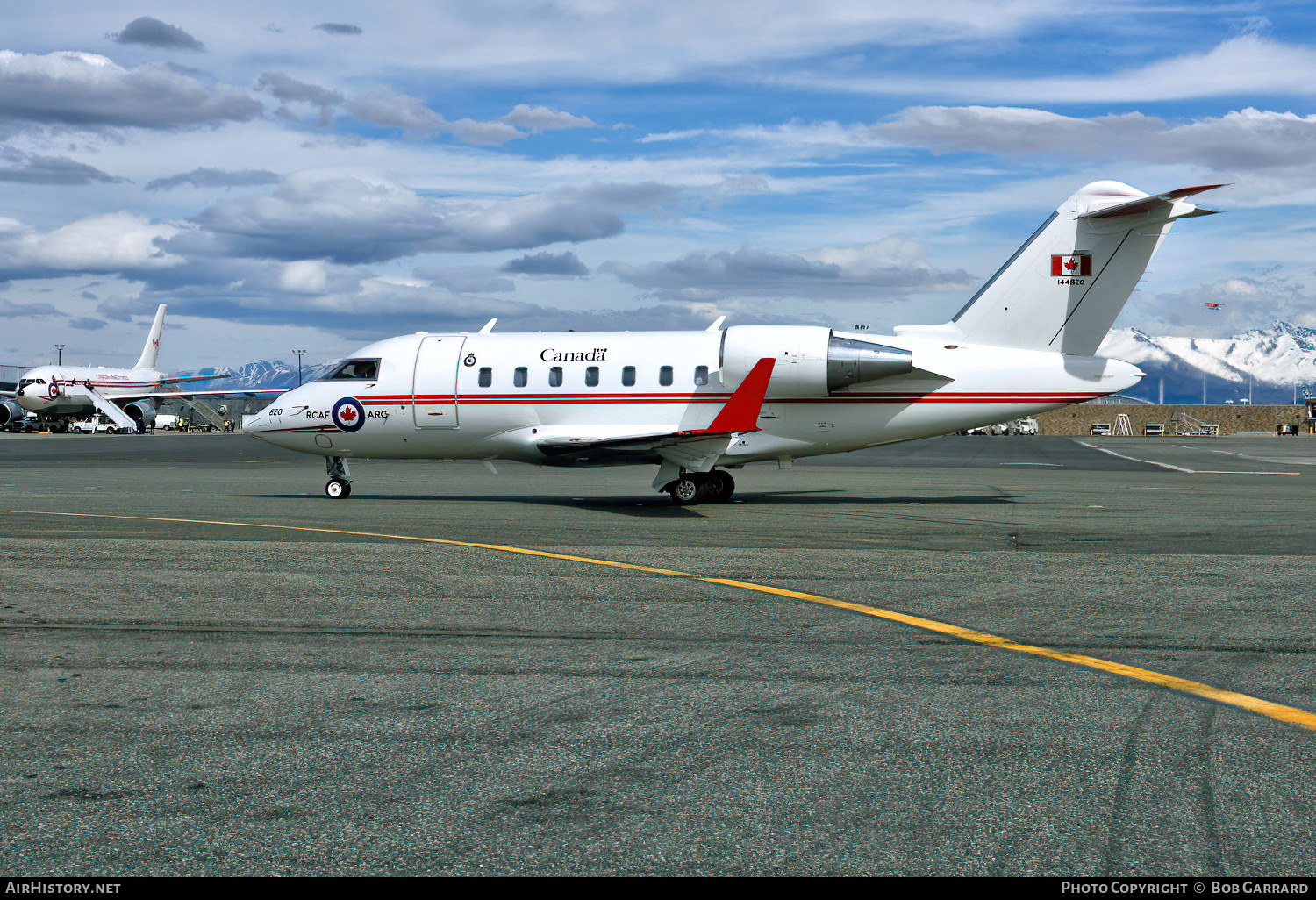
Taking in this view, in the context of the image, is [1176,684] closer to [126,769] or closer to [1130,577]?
[1130,577]

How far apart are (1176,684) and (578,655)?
14.3 ft

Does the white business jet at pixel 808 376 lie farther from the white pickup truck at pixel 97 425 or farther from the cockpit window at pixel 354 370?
the white pickup truck at pixel 97 425

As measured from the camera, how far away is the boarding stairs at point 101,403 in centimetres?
8512

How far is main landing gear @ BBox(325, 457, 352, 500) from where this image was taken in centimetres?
2327

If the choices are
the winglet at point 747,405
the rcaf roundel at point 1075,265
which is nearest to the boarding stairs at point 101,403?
the winglet at point 747,405

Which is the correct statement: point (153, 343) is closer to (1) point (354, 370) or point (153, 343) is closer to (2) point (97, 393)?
(2) point (97, 393)

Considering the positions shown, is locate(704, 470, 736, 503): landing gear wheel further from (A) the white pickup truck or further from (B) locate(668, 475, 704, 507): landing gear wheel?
(A) the white pickup truck

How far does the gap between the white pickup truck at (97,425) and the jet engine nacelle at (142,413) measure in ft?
Answer: 4.39

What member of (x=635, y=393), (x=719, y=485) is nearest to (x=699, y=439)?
(x=635, y=393)

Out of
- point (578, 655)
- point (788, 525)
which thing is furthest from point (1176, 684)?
point (788, 525)

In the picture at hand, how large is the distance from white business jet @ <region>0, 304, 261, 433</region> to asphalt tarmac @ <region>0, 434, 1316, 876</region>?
7891 cm

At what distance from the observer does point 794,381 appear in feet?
69.8
